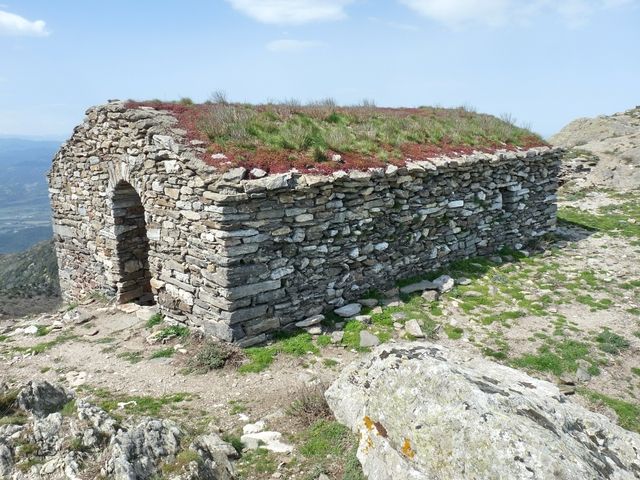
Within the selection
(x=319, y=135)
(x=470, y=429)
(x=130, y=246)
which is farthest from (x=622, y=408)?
(x=130, y=246)

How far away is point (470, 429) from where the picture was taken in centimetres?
395

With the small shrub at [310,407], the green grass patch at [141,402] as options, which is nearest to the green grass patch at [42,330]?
the green grass patch at [141,402]

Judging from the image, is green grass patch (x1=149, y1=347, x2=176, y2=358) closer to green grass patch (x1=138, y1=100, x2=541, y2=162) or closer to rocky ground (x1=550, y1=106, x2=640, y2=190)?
green grass patch (x1=138, y1=100, x2=541, y2=162)

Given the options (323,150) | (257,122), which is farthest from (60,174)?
(323,150)

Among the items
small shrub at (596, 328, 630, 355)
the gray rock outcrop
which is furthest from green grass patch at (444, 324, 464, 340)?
the gray rock outcrop

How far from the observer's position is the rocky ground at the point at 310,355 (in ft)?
17.7

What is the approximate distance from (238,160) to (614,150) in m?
26.0

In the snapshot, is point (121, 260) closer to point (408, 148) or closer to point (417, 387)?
point (408, 148)

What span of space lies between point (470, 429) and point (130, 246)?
32.5 ft

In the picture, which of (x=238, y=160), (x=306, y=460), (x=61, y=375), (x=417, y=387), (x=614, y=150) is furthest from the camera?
(x=614, y=150)

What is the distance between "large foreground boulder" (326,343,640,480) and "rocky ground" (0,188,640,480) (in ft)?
2.27

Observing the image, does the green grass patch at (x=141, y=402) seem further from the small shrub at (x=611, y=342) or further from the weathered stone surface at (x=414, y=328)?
the small shrub at (x=611, y=342)

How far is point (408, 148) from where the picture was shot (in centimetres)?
1206

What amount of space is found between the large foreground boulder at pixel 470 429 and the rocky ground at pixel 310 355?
692mm
